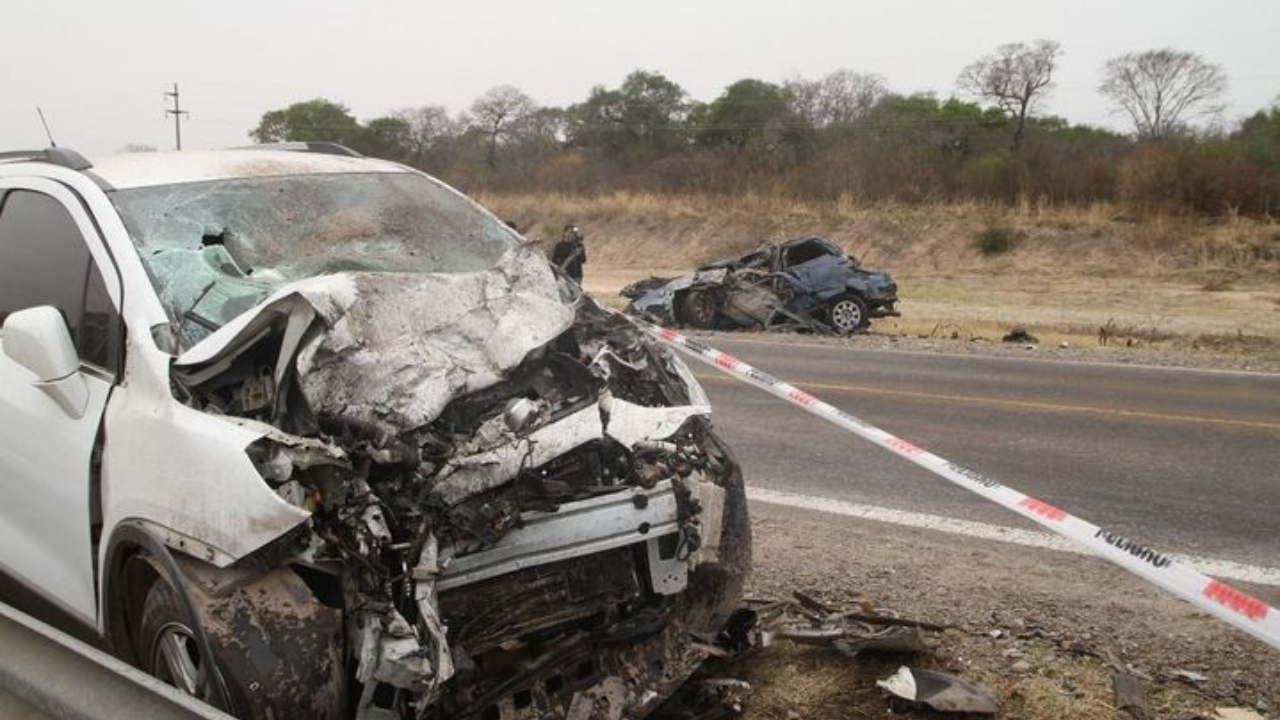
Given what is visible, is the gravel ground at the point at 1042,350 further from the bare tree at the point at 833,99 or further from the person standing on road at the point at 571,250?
the bare tree at the point at 833,99

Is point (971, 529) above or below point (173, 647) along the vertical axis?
below

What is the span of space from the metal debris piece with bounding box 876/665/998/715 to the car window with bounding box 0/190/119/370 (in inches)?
111

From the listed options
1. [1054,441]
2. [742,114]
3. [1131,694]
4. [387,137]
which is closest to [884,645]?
[1131,694]

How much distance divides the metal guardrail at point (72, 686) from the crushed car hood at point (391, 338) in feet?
2.83

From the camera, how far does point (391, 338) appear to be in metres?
3.39

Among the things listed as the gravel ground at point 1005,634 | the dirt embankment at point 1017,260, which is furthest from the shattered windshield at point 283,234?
the dirt embankment at point 1017,260

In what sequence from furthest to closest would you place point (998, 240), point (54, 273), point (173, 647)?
1. point (998, 240)
2. point (54, 273)
3. point (173, 647)

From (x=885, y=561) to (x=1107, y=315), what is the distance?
58.6 ft

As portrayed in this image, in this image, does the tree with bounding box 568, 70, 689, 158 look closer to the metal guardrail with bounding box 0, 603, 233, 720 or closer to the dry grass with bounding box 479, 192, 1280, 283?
the dry grass with bounding box 479, 192, 1280, 283

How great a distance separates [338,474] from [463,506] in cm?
34

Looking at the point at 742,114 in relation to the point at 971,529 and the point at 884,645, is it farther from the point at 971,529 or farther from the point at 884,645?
the point at 884,645

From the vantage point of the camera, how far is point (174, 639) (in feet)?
9.85

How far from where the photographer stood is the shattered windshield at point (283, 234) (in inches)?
145

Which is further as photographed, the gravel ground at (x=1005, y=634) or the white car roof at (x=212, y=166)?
the white car roof at (x=212, y=166)
